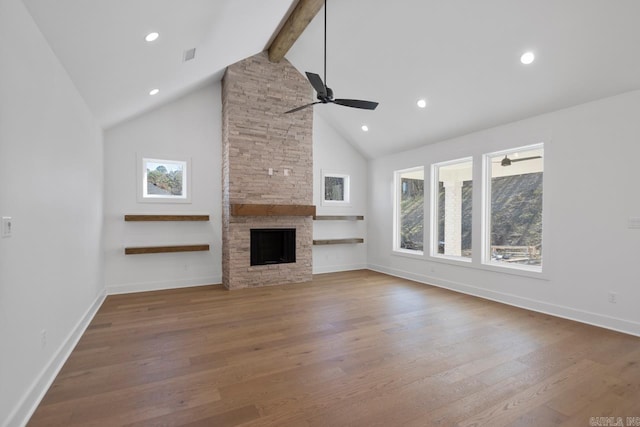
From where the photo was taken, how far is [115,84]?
11.3 ft

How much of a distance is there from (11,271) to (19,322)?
0.35 metres

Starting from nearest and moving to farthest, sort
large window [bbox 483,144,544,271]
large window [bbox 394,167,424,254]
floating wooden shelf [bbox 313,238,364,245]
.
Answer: large window [bbox 483,144,544,271] < large window [bbox 394,167,424,254] < floating wooden shelf [bbox 313,238,364,245]

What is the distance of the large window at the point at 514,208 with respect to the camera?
445 centimetres

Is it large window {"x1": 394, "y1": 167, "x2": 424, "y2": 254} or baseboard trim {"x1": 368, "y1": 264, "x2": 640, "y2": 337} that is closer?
baseboard trim {"x1": 368, "y1": 264, "x2": 640, "y2": 337}

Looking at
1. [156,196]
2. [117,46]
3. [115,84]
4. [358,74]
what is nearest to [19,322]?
[117,46]

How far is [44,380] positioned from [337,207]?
18.5 ft

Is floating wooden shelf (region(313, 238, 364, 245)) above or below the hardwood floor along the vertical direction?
above

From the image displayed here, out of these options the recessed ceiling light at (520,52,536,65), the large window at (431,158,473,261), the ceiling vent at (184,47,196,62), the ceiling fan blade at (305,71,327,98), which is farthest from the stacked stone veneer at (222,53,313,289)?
the recessed ceiling light at (520,52,536,65)

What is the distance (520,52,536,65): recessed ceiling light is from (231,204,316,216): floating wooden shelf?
12.6 feet

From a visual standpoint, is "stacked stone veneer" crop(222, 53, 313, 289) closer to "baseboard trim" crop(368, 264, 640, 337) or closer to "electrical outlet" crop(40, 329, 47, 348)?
"baseboard trim" crop(368, 264, 640, 337)

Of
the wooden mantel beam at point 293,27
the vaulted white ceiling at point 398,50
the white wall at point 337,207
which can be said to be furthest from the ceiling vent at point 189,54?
the white wall at point 337,207

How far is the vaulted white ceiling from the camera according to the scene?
261cm

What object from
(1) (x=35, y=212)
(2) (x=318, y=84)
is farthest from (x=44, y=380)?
(2) (x=318, y=84)

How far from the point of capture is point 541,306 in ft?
13.9
